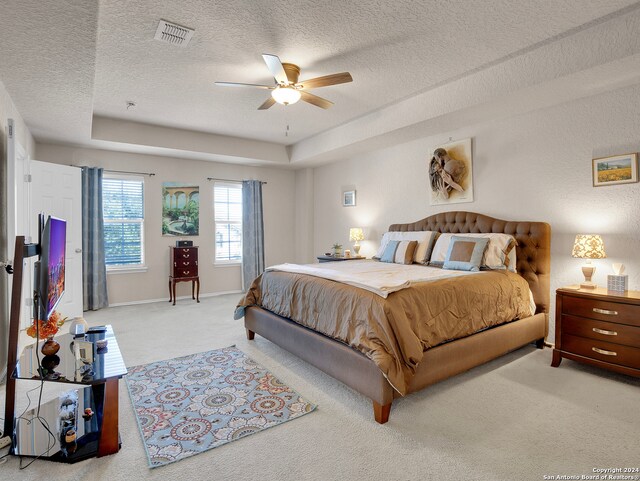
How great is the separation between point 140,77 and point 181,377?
9.24ft

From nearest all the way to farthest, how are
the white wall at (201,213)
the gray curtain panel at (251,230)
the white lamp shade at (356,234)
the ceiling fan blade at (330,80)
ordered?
the ceiling fan blade at (330,80) < the white wall at (201,213) < the white lamp shade at (356,234) < the gray curtain panel at (251,230)

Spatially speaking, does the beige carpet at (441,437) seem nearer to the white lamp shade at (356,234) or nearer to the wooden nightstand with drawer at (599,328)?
the wooden nightstand with drawer at (599,328)

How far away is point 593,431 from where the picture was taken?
2096mm

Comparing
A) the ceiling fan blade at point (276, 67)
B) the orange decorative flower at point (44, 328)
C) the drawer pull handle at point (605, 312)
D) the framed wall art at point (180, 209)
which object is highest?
the ceiling fan blade at point (276, 67)

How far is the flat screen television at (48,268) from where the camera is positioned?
1905mm

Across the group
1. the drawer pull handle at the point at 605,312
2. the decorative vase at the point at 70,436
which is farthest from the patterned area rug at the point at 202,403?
the drawer pull handle at the point at 605,312

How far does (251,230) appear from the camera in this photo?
6.69 metres

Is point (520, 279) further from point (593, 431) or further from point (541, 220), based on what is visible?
point (593, 431)

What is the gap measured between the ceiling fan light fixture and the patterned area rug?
7.84ft

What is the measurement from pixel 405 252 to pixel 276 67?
8.32 ft

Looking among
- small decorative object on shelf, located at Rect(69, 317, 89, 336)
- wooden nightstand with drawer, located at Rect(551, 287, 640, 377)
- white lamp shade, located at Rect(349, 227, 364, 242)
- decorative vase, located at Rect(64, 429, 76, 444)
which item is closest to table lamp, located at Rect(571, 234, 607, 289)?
wooden nightstand with drawer, located at Rect(551, 287, 640, 377)

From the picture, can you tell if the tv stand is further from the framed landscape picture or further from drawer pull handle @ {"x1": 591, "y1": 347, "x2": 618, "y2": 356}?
the framed landscape picture

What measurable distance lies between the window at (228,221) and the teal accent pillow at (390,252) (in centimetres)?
322

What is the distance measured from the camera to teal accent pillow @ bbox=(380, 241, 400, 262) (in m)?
4.45
